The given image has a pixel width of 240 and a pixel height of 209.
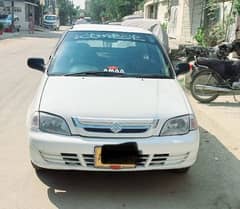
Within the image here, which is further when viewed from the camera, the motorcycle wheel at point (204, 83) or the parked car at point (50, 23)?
the parked car at point (50, 23)

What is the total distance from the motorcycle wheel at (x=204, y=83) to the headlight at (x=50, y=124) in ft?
18.4

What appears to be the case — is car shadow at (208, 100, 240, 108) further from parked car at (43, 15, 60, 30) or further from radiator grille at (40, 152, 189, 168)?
parked car at (43, 15, 60, 30)

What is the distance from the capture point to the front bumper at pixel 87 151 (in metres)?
4.20

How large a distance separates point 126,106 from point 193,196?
1.16 metres

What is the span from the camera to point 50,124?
4.34 metres

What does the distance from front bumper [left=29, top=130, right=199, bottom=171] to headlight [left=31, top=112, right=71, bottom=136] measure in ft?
0.17

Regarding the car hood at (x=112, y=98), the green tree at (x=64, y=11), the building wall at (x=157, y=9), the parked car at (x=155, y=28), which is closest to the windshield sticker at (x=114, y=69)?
the car hood at (x=112, y=98)

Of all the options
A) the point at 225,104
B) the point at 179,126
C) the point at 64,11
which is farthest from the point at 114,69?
the point at 64,11

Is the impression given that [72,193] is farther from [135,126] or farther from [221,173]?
[221,173]

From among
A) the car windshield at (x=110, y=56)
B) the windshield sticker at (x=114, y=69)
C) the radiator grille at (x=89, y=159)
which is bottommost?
the radiator grille at (x=89, y=159)

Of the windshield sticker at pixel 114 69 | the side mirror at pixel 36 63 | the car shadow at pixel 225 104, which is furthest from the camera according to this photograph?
the car shadow at pixel 225 104

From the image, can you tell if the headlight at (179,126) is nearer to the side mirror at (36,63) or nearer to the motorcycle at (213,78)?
the side mirror at (36,63)

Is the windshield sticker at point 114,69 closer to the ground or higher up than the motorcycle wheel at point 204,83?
higher up

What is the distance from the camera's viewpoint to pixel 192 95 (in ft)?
31.7
